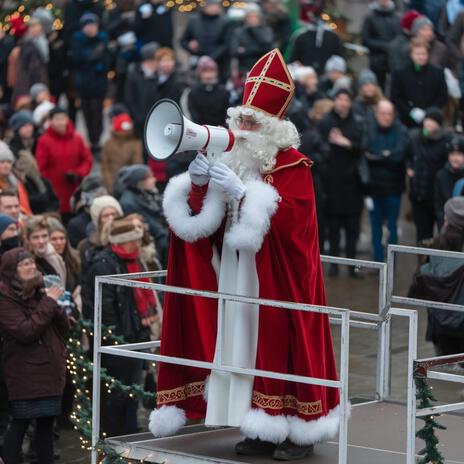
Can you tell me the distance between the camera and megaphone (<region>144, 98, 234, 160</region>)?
7461mm

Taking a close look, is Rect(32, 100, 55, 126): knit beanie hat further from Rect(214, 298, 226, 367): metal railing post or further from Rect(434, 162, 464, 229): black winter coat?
Rect(214, 298, 226, 367): metal railing post

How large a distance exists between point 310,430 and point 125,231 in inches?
129

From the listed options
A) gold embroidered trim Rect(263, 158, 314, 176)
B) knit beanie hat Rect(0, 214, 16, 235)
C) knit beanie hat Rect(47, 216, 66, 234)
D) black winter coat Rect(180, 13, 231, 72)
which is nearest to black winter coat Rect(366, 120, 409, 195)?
black winter coat Rect(180, 13, 231, 72)

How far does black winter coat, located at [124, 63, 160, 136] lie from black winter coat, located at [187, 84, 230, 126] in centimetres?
132

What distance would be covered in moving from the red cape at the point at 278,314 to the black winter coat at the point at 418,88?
10.5 metres

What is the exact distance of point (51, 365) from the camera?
9812 mm

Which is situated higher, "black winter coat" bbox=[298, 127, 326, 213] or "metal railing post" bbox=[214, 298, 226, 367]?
"black winter coat" bbox=[298, 127, 326, 213]

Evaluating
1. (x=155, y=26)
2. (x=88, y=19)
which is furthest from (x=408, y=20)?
(x=88, y=19)

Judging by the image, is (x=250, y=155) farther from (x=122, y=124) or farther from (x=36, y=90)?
(x=36, y=90)

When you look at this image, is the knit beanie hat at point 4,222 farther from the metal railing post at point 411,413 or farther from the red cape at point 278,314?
the metal railing post at point 411,413

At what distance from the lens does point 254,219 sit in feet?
24.9

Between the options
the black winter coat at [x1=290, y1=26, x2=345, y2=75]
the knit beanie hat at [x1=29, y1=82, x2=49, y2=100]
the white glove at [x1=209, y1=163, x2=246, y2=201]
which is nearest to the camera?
the white glove at [x1=209, y1=163, x2=246, y2=201]

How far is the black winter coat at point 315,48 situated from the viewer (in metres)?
21.0

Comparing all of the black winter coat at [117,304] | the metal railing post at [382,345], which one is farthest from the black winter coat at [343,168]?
the metal railing post at [382,345]
